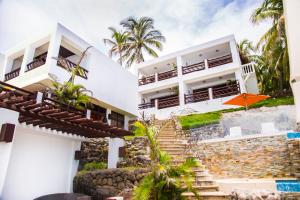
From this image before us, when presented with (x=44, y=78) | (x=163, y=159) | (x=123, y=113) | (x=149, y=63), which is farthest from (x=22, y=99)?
(x=149, y=63)

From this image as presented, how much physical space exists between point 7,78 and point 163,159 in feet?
42.3

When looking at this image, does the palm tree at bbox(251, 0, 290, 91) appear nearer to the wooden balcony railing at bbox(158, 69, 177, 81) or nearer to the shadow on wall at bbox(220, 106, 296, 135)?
the shadow on wall at bbox(220, 106, 296, 135)

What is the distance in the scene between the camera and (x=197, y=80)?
20547mm

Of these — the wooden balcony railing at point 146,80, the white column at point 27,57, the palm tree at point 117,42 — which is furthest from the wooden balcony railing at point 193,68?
the white column at point 27,57

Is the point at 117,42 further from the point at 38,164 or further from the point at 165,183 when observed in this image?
the point at 165,183

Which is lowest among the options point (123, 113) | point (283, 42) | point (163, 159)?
point (163, 159)

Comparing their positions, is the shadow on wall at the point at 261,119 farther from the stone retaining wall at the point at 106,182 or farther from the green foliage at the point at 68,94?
the green foliage at the point at 68,94

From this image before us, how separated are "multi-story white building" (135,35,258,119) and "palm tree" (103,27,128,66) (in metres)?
3.31

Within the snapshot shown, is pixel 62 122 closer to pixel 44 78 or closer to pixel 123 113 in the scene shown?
pixel 44 78

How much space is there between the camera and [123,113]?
1767 cm

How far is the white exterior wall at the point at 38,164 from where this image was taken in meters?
7.23

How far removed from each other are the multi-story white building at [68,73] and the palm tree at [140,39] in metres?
7.59

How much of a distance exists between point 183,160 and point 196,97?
11710mm

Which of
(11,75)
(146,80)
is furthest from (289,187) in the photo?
(146,80)
